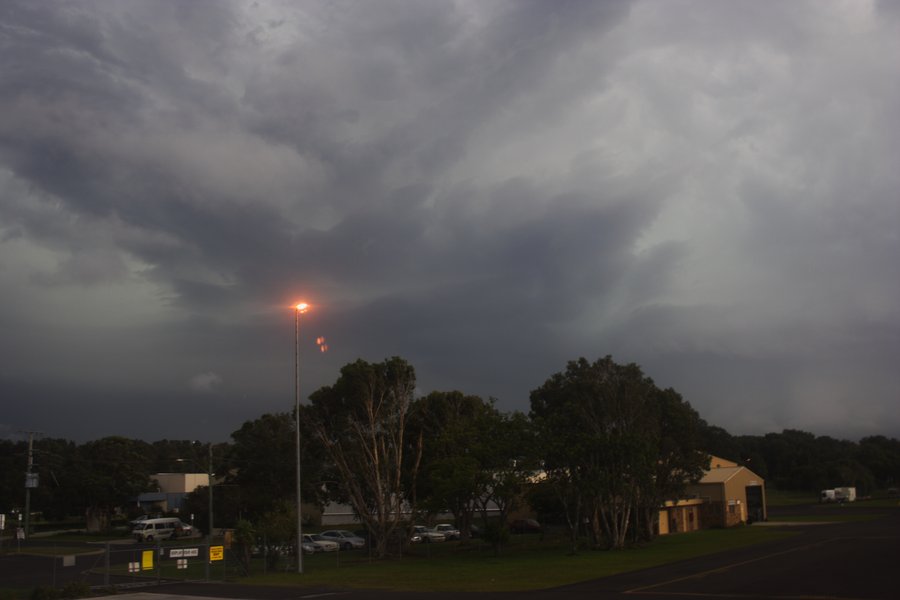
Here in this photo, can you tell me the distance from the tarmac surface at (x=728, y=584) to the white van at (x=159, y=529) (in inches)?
1384

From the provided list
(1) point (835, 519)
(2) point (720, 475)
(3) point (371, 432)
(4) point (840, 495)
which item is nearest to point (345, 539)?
(3) point (371, 432)

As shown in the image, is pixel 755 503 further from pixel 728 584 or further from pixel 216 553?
pixel 216 553

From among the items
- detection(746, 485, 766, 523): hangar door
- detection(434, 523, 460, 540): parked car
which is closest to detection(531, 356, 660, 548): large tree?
detection(434, 523, 460, 540): parked car

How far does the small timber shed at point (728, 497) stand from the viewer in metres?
77.3

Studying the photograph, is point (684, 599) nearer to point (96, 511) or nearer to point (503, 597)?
point (503, 597)

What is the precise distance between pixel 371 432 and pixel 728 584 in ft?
106

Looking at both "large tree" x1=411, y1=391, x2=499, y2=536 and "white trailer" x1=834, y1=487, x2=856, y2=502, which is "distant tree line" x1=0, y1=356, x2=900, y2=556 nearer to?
"large tree" x1=411, y1=391, x2=499, y2=536

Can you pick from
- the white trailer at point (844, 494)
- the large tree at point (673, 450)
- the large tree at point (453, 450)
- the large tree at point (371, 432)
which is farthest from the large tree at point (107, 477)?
the white trailer at point (844, 494)

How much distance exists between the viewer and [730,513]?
78.2m

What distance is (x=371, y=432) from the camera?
5556cm

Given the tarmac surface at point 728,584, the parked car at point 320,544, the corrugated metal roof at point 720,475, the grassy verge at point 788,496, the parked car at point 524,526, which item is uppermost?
the tarmac surface at point 728,584

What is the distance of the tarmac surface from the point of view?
2444cm

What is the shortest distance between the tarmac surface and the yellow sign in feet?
7.55

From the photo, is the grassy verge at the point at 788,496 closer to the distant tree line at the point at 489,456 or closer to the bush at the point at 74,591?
the distant tree line at the point at 489,456
